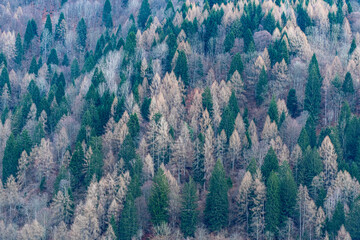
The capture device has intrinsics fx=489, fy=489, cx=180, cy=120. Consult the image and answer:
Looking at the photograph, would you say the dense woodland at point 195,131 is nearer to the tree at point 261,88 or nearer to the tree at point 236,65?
the tree at point 236,65

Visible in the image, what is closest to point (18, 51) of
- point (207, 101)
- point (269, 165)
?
point (207, 101)

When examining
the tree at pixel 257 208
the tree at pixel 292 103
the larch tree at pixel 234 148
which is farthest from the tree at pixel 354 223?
the tree at pixel 292 103

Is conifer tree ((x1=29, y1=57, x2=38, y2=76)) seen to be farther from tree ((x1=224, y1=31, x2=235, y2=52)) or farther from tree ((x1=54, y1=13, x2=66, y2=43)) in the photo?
tree ((x1=224, y1=31, x2=235, y2=52))

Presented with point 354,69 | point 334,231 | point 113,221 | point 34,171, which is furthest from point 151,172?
point 354,69

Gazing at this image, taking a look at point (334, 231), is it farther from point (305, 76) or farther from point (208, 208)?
point (305, 76)

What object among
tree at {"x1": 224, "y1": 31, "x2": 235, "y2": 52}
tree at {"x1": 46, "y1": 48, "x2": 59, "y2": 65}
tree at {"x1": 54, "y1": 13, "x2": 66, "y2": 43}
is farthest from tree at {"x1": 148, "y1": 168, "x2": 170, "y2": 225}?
tree at {"x1": 54, "y1": 13, "x2": 66, "y2": 43}

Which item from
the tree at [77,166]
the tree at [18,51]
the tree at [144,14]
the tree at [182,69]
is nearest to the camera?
the tree at [77,166]
